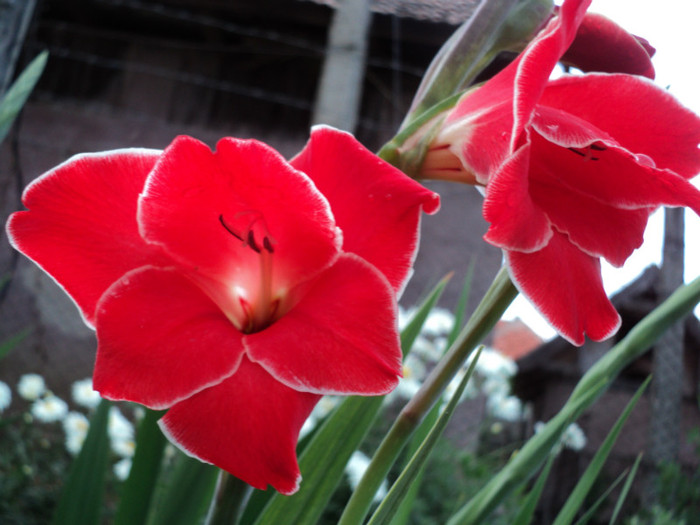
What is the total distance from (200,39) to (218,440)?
15.0 ft

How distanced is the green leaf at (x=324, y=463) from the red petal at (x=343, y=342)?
18 cm

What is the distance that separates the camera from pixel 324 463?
49 cm

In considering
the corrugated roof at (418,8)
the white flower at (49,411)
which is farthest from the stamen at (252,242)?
the corrugated roof at (418,8)

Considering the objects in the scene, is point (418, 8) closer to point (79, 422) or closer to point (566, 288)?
point (79, 422)

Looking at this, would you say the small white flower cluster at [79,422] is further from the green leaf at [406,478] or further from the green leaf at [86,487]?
the green leaf at [406,478]

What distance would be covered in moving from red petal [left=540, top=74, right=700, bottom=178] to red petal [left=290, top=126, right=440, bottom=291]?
4.4 inches

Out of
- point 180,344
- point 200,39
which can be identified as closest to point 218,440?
point 180,344

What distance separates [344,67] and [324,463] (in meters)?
1.93

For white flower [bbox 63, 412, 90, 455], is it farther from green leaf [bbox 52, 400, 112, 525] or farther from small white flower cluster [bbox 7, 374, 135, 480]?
green leaf [bbox 52, 400, 112, 525]

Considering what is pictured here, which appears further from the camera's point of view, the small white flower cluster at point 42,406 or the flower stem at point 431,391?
the small white flower cluster at point 42,406

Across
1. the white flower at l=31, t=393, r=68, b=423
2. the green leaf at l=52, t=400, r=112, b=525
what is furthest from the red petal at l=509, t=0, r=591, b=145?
the white flower at l=31, t=393, r=68, b=423

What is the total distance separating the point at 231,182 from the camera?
1.10 feet

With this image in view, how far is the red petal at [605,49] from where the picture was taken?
0.39 metres

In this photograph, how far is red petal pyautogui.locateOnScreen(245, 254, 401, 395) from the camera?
12.2 inches
